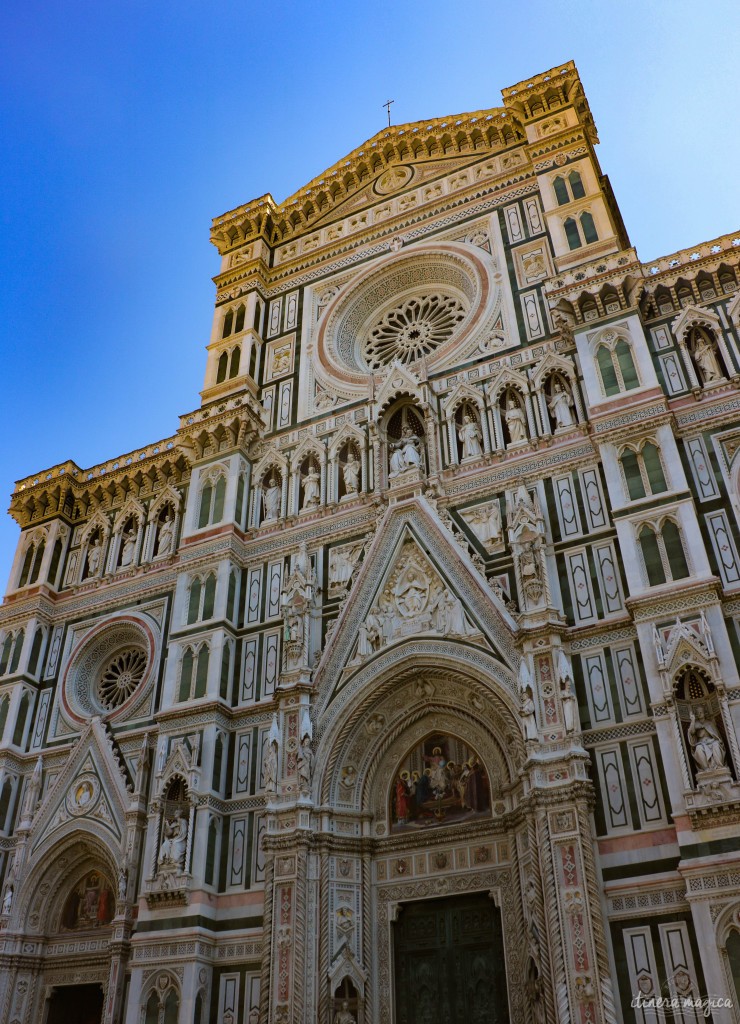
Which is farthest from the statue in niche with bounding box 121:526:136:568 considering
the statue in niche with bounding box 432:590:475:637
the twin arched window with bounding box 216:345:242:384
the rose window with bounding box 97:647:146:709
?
the statue in niche with bounding box 432:590:475:637

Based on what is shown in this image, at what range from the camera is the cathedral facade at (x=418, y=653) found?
41.1 ft

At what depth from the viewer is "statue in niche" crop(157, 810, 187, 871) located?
1483 cm

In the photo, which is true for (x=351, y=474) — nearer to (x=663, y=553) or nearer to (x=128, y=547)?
(x=128, y=547)

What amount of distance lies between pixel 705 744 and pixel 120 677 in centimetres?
1190

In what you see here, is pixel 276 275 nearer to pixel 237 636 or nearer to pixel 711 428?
pixel 237 636

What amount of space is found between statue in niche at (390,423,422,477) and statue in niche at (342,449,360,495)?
0.82 metres

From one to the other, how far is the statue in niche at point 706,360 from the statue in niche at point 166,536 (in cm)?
1119

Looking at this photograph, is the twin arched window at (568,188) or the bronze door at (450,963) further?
the twin arched window at (568,188)

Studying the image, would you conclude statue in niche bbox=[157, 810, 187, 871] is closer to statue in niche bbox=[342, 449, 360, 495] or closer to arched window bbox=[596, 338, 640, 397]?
statue in niche bbox=[342, 449, 360, 495]

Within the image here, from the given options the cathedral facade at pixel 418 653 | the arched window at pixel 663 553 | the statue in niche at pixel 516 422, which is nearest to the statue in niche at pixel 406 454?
the cathedral facade at pixel 418 653

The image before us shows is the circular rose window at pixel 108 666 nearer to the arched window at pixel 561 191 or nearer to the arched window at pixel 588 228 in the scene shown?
the arched window at pixel 588 228

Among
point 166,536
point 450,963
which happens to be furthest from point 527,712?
point 166,536

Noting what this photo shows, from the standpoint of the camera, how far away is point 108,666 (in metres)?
19.6

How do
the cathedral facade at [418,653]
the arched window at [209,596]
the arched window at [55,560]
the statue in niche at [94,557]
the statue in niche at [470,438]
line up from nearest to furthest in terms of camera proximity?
the cathedral facade at [418,653]
the statue in niche at [470,438]
the arched window at [209,596]
the statue in niche at [94,557]
the arched window at [55,560]
